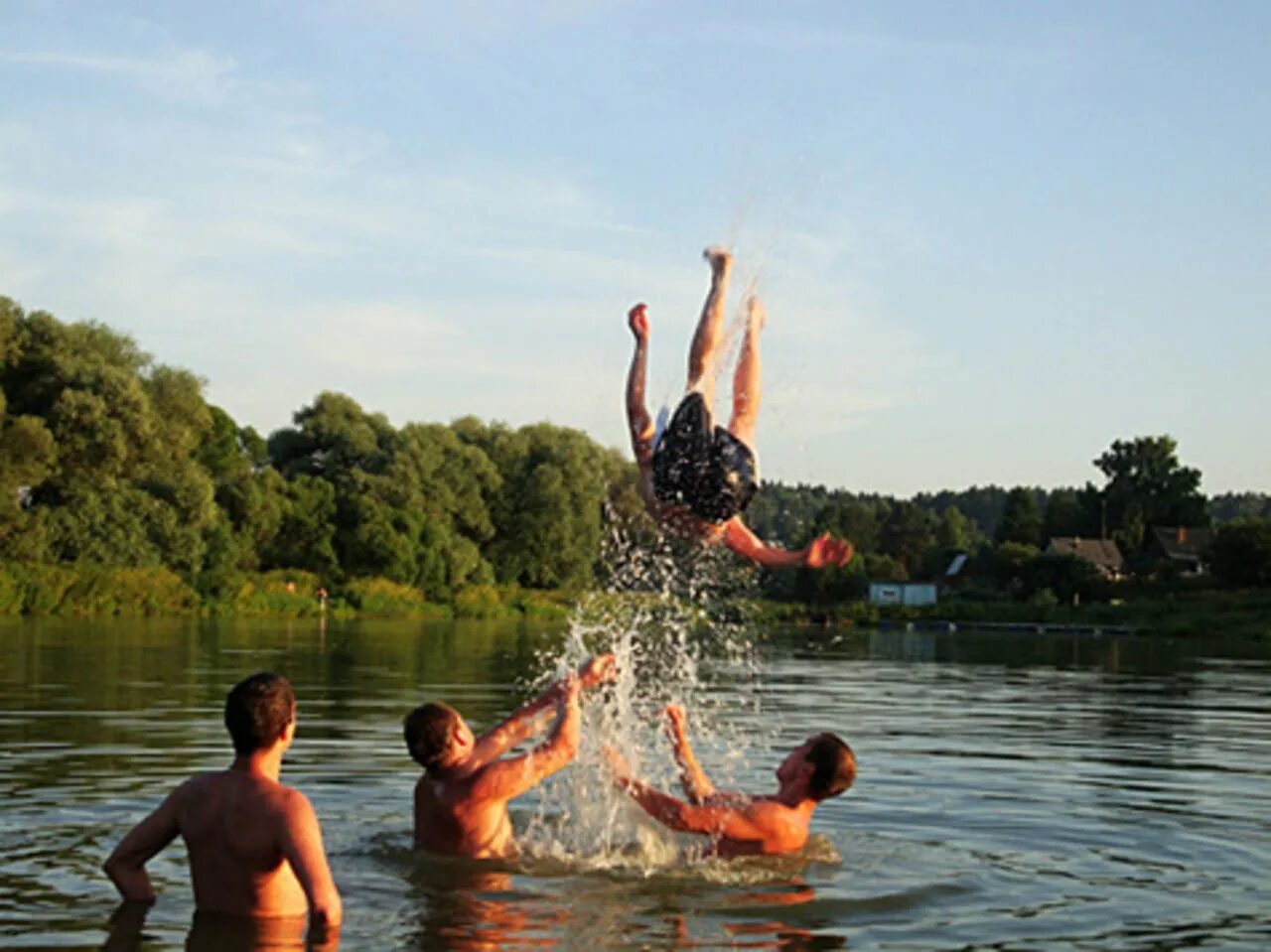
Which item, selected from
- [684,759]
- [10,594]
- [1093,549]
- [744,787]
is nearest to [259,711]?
[684,759]

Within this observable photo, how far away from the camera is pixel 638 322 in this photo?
11.0 metres

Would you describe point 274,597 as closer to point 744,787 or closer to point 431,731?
point 744,787

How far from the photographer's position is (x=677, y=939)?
28.8 feet

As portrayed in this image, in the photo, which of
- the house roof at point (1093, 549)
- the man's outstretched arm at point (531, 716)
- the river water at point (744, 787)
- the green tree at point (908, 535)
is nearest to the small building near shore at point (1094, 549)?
the house roof at point (1093, 549)

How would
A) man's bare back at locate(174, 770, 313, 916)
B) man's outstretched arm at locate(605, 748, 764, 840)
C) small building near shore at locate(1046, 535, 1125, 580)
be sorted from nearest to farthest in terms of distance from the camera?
man's bare back at locate(174, 770, 313, 916), man's outstretched arm at locate(605, 748, 764, 840), small building near shore at locate(1046, 535, 1125, 580)

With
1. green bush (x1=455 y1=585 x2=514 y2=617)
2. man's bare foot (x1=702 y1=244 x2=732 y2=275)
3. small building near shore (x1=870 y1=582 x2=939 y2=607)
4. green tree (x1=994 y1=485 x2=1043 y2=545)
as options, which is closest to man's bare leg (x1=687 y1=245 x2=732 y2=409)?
man's bare foot (x1=702 y1=244 x2=732 y2=275)

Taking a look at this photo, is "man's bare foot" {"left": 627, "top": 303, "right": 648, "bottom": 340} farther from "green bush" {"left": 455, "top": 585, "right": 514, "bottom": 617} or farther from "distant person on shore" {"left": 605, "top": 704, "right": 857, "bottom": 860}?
"green bush" {"left": 455, "top": 585, "right": 514, "bottom": 617}

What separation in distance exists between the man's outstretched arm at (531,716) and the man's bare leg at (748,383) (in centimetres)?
227

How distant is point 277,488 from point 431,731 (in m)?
57.8

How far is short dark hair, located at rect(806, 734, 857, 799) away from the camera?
10.3 m

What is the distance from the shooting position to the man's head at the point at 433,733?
32.3 ft

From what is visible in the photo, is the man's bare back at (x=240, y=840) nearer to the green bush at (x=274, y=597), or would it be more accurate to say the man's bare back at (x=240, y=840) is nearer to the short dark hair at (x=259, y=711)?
the short dark hair at (x=259, y=711)

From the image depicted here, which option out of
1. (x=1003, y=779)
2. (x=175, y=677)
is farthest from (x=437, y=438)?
(x=1003, y=779)

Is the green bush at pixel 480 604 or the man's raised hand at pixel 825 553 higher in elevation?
the man's raised hand at pixel 825 553
